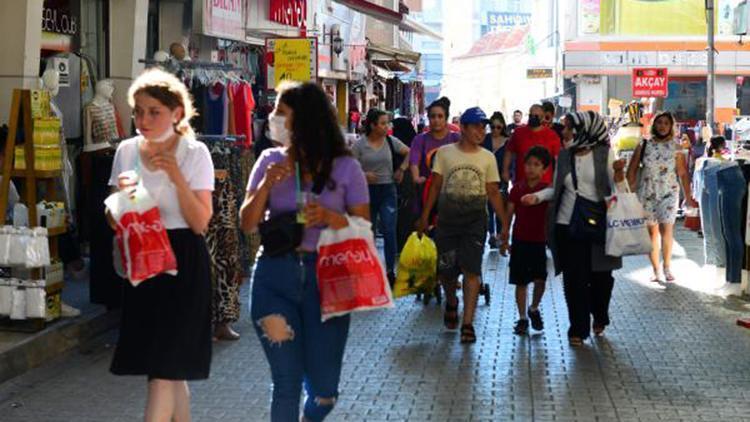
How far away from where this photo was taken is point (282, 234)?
202 inches

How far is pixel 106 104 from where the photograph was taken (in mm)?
13359

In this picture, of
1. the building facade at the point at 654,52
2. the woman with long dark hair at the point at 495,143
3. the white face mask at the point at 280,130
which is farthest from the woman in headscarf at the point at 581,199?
the building facade at the point at 654,52

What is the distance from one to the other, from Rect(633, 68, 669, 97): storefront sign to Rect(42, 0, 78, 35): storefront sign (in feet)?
74.6

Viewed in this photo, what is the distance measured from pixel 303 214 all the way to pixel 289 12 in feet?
57.4

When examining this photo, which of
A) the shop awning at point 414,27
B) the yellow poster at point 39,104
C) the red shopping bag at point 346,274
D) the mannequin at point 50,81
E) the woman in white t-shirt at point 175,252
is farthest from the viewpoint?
the shop awning at point 414,27

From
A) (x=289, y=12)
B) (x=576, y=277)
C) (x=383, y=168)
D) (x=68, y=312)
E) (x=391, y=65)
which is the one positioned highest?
(x=391, y=65)

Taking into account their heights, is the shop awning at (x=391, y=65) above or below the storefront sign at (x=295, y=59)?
above

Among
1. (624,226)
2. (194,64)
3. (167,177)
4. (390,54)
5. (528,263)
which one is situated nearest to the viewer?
(167,177)

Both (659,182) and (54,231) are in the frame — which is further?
(659,182)

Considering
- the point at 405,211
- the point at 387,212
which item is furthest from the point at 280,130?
the point at 405,211

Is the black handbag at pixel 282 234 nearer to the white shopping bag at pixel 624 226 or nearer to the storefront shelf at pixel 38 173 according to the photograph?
the white shopping bag at pixel 624 226

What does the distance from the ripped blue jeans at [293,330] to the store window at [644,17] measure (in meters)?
49.9

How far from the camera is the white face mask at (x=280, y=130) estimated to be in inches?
205

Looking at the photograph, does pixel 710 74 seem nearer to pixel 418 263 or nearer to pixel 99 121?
pixel 99 121
